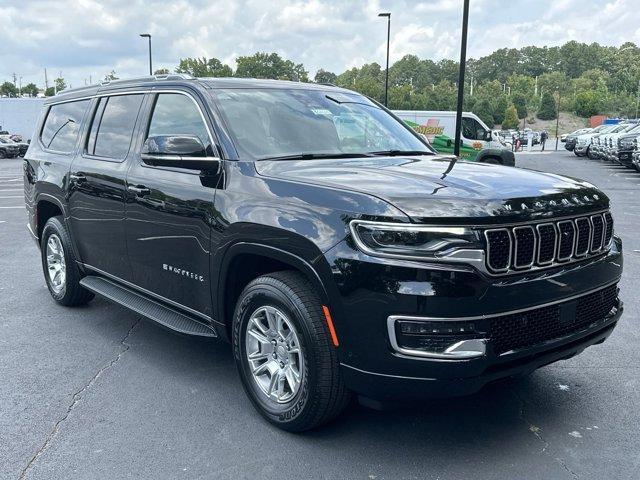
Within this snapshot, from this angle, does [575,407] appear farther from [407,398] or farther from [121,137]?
[121,137]

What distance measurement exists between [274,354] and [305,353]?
15.8 inches

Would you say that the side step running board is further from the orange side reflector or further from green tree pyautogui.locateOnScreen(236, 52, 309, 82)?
green tree pyautogui.locateOnScreen(236, 52, 309, 82)

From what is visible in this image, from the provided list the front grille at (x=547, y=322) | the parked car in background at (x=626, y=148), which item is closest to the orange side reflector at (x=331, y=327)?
the front grille at (x=547, y=322)

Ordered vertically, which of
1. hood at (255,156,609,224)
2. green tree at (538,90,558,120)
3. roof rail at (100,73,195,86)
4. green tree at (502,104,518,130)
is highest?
green tree at (538,90,558,120)

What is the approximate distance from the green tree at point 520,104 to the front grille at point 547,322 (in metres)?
97.8

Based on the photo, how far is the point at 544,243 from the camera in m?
3.08

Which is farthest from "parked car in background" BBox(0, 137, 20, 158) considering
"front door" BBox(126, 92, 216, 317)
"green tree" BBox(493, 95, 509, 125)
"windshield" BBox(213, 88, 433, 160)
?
"green tree" BBox(493, 95, 509, 125)

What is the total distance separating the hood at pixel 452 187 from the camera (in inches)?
115

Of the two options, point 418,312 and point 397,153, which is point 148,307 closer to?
point 397,153

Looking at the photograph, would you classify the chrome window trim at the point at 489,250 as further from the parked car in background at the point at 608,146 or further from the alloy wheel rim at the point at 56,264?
the parked car in background at the point at 608,146

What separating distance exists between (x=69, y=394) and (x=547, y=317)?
294 cm

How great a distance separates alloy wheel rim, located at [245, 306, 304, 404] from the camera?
11.2ft

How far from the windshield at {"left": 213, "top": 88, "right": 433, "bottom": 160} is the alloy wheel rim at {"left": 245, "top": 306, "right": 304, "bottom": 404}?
1016 mm

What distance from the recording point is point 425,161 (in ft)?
13.6
